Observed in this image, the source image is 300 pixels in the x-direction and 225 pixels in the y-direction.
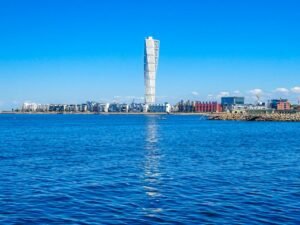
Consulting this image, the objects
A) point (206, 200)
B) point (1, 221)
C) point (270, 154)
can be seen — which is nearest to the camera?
point (1, 221)

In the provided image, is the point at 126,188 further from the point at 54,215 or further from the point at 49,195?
the point at 54,215

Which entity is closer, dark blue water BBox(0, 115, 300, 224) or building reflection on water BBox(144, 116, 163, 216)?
dark blue water BBox(0, 115, 300, 224)

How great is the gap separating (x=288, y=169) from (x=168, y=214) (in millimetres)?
16114

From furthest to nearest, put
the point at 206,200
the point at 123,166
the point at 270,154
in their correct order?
the point at 270,154, the point at 123,166, the point at 206,200

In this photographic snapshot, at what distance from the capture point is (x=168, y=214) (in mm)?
18469

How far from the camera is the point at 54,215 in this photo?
59.7 feet

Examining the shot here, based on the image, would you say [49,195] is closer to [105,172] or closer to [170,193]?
[170,193]

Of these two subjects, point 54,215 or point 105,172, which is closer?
point 54,215

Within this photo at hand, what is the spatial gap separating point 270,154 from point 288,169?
11.5 meters

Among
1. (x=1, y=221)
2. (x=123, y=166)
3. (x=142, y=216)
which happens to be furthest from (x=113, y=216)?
(x=123, y=166)

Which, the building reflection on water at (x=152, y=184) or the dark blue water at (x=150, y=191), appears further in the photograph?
the building reflection on water at (x=152, y=184)

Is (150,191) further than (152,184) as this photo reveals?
No

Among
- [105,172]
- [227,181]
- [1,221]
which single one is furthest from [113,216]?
[105,172]

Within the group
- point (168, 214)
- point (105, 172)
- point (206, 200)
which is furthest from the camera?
point (105, 172)
